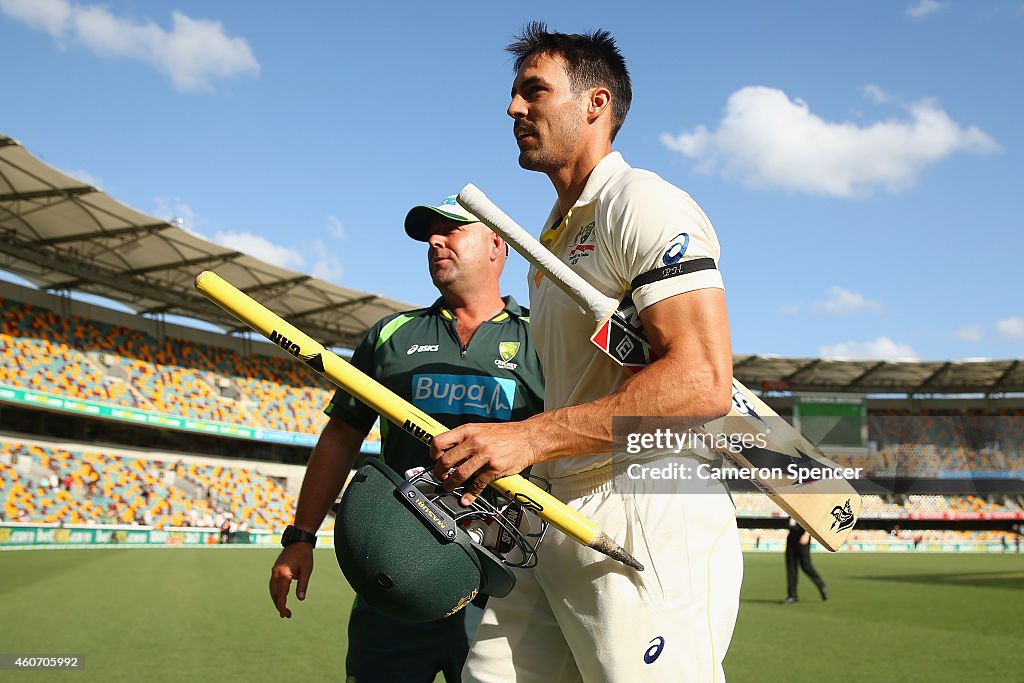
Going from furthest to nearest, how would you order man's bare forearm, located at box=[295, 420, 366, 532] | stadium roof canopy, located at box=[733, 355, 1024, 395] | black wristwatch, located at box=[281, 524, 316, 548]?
1. stadium roof canopy, located at box=[733, 355, 1024, 395]
2. man's bare forearm, located at box=[295, 420, 366, 532]
3. black wristwatch, located at box=[281, 524, 316, 548]

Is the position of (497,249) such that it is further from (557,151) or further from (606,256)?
(606,256)

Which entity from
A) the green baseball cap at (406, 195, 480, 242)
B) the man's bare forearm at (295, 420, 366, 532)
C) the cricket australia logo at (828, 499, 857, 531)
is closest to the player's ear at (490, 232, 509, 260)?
the green baseball cap at (406, 195, 480, 242)

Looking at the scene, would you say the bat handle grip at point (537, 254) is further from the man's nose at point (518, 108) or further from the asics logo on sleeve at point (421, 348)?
the asics logo on sleeve at point (421, 348)

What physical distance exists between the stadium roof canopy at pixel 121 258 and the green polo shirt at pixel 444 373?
2151cm

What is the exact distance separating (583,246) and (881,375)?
4999 centimetres

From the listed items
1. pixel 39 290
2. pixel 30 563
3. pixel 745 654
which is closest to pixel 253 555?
pixel 30 563

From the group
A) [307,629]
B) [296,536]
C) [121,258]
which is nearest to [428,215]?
[296,536]

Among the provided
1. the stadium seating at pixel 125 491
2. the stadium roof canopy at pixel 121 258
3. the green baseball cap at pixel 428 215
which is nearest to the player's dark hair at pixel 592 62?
the green baseball cap at pixel 428 215

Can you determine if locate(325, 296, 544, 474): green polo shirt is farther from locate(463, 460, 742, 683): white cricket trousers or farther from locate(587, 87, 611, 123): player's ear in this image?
locate(587, 87, 611, 123): player's ear

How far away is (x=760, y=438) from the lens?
228cm

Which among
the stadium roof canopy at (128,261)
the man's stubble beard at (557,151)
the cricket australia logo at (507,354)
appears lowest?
the cricket australia logo at (507,354)

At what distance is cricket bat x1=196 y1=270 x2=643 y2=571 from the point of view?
1.89 metres

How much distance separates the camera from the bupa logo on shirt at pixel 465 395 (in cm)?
354

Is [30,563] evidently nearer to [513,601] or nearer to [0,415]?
[0,415]
